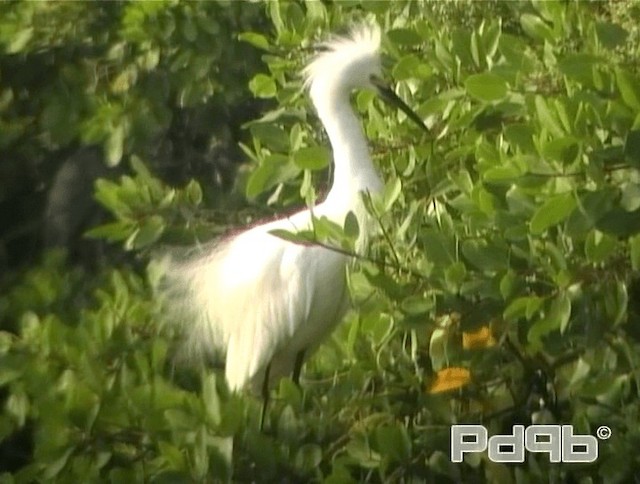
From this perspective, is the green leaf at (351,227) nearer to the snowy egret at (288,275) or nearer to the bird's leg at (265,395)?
the snowy egret at (288,275)

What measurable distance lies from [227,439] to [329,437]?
120 millimetres

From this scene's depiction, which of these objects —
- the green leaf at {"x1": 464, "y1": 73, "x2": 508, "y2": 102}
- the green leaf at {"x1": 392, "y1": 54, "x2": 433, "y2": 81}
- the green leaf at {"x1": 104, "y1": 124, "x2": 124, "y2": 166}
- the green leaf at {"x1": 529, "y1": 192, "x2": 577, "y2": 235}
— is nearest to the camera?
the green leaf at {"x1": 529, "y1": 192, "x2": 577, "y2": 235}

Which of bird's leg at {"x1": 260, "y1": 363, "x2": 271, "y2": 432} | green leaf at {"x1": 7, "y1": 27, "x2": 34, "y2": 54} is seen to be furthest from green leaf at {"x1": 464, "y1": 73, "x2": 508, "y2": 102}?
green leaf at {"x1": 7, "y1": 27, "x2": 34, "y2": 54}

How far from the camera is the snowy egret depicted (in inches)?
54.1

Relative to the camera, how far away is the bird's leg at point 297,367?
1.39 m

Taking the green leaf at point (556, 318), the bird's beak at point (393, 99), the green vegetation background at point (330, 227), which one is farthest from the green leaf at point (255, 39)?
the green leaf at point (556, 318)

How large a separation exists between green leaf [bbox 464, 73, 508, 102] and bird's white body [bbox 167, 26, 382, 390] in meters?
0.18

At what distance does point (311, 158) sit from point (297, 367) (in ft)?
0.82

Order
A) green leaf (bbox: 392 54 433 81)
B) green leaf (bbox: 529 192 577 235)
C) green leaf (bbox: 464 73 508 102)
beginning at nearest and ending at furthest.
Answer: green leaf (bbox: 529 192 577 235), green leaf (bbox: 464 73 508 102), green leaf (bbox: 392 54 433 81)

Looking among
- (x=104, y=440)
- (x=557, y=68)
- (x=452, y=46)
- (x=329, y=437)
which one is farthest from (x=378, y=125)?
(x=104, y=440)

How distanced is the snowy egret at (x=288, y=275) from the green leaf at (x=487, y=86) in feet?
0.42

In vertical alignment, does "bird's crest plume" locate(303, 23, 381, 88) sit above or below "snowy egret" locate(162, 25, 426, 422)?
above

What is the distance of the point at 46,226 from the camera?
1.46 metres

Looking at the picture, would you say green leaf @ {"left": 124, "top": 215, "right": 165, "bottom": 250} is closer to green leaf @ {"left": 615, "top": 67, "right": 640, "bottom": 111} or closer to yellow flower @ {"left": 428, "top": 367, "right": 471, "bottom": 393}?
yellow flower @ {"left": 428, "top": 367, "right": 471, "bottom": 393}
